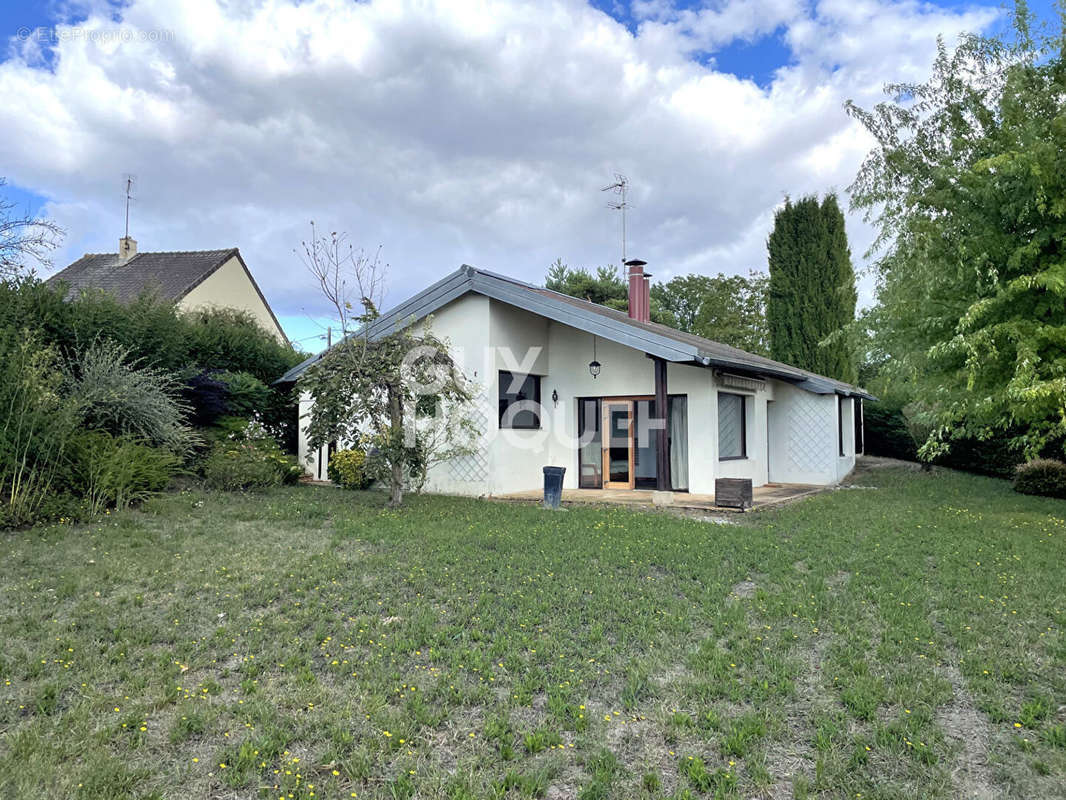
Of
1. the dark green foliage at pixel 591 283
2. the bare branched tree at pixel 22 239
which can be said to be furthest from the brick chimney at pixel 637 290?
the dark green foliage at pixel 591 283

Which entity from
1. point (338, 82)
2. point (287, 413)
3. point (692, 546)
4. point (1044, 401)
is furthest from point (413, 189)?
point (1044, 401)

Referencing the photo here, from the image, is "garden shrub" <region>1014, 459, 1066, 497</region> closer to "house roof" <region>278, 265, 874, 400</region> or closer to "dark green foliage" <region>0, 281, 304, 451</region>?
"house roof" <region>278, 265, 874, 400</region>

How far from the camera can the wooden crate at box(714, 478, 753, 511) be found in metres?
10.5

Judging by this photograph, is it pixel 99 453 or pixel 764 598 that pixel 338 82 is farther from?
pixel 764 598

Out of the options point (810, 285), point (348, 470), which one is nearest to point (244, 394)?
point (348, 470)

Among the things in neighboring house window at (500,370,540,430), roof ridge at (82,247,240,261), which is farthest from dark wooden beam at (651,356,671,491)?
roof ridge at (82,247,240,261)

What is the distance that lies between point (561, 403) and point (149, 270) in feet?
55.1

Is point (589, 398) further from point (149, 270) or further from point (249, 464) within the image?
point (149, 270)

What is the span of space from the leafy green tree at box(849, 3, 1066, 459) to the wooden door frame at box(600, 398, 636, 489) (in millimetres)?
4576

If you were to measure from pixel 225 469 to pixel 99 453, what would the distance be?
1967mm

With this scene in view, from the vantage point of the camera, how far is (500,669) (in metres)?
4.01

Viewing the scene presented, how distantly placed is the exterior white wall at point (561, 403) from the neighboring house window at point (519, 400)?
0.16m

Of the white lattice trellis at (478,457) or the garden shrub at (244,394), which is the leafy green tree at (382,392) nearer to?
the white lattice trellis at (478,457)

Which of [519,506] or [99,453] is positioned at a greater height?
[99,453]
